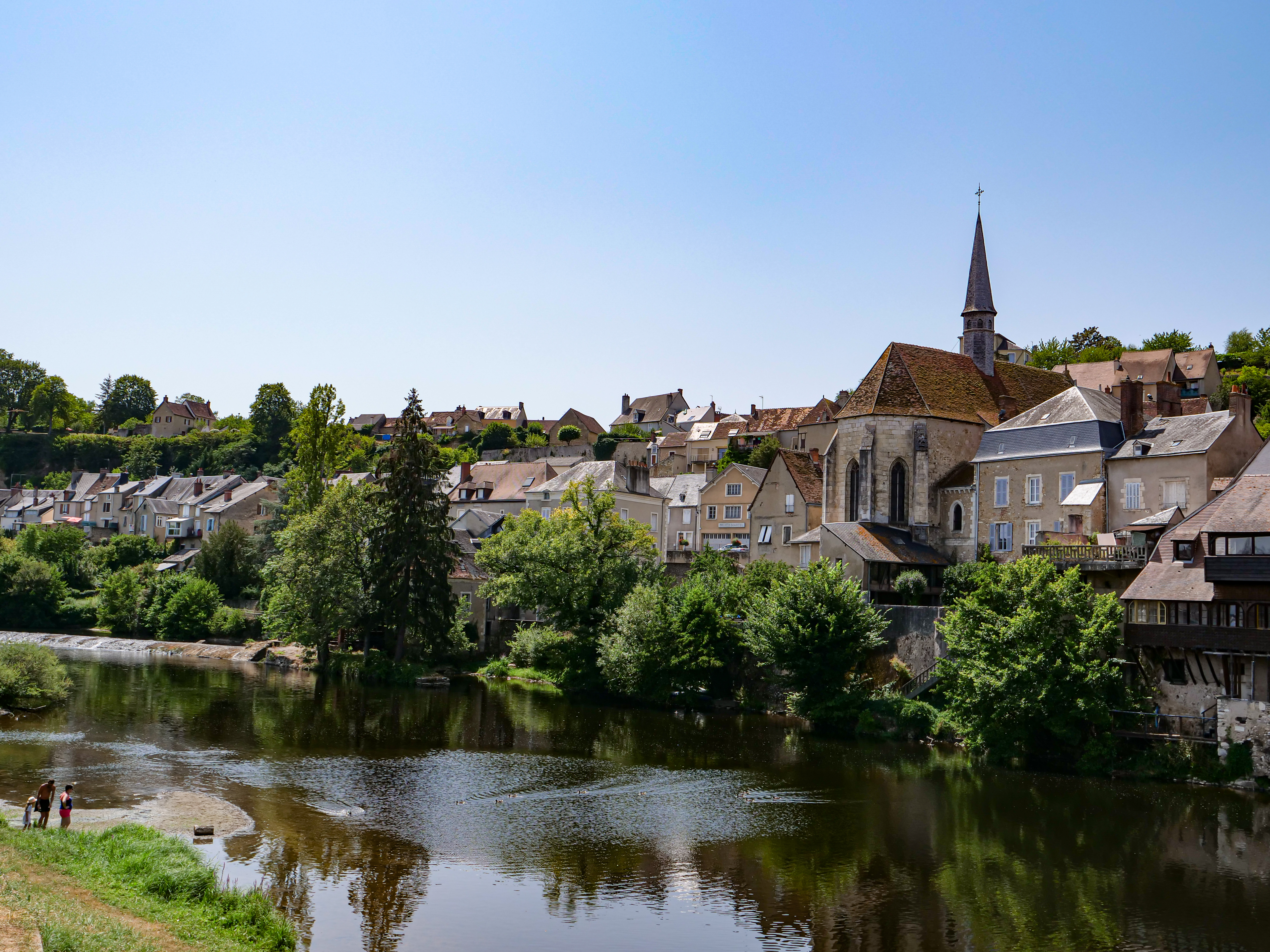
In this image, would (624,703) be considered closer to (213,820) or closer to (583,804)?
(583,804)

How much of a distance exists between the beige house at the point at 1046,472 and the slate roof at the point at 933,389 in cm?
366

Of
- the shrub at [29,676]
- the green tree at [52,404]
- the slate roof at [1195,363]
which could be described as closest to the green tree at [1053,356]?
the slate roof at [1195,363]

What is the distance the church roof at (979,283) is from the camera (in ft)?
205

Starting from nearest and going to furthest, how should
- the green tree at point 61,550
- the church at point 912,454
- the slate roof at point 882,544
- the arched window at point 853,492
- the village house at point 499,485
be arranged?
the slate roof at point 882,544
the church at point 912,454
the arched window at point 853,492
the village house at point 499,485
the green tree at point 61,550

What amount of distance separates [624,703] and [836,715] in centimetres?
1125

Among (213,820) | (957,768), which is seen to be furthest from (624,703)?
(213,820)

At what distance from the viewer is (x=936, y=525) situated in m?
52.9

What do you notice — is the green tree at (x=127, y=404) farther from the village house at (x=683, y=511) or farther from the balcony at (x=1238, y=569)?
the balcony at (x=1238, y=569)

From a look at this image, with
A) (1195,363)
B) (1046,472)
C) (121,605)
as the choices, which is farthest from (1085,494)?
(121,605)

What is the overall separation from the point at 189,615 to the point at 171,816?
4875 cm

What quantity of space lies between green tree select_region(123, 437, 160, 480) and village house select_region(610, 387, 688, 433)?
176 ft

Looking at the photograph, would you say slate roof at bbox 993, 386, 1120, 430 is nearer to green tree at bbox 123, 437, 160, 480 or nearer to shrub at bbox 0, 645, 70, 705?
shrub at bbox 0, 645, 70, 705

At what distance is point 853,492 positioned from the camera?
5459cm

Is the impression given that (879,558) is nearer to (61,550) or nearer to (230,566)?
(230,566)
